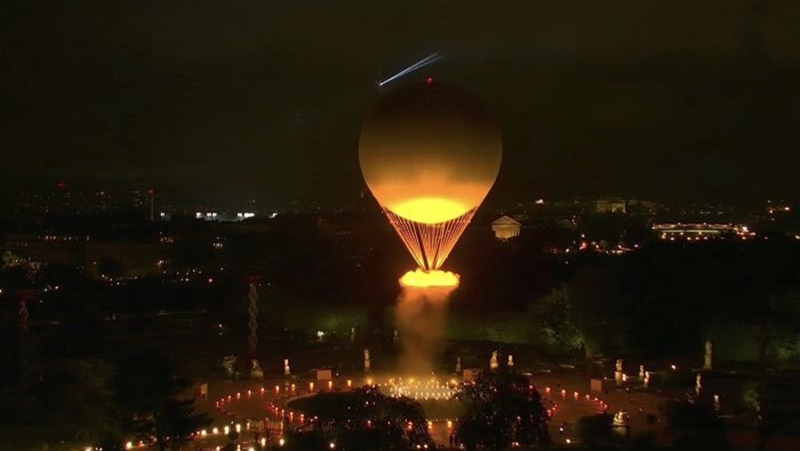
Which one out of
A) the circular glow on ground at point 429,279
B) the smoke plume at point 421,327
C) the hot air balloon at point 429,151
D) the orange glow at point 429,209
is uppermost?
the hot air balloon at point 429,151

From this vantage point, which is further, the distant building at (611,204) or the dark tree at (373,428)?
the distant building at (611,204)

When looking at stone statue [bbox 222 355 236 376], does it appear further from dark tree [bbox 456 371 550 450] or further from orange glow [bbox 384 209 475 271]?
dark tree [bbox 456 371 550 450]

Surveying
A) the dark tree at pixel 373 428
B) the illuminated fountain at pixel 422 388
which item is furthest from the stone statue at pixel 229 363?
the dark tree at pixel 373 428

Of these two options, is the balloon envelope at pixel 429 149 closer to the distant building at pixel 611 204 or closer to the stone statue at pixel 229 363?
the stone statue at pixel 229 363

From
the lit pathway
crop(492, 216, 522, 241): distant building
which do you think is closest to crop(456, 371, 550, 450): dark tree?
the lit pathway

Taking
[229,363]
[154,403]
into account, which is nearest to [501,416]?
[154,403]

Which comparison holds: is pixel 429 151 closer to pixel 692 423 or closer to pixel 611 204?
pixel 692 423

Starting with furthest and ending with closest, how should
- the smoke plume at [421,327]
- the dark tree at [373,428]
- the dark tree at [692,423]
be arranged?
1. the smoke plume at [421,327]
2. the dark tree at [692,423]
3. the dark tree at [373,428]
